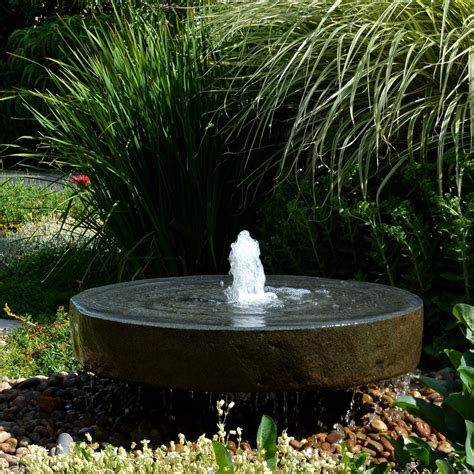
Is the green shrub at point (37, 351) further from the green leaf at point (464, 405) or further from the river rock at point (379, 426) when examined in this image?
the green leaf at point (464, 405)

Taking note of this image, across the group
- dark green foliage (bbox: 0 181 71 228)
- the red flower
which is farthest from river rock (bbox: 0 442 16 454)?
dark green foliage (bbox: 0 181 71 228)

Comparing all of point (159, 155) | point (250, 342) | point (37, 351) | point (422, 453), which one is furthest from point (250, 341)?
→ point (159, 155)

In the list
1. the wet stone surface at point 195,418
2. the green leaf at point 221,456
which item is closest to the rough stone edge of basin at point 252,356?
the wet stone surface at point 195,418

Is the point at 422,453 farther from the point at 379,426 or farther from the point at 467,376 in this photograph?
the point at 379,426

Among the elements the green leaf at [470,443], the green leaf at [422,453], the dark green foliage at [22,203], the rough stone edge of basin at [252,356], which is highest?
the green leaf at [470,443]

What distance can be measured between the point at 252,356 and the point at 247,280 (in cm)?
96

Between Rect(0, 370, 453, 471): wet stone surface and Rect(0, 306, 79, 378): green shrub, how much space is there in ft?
1.76

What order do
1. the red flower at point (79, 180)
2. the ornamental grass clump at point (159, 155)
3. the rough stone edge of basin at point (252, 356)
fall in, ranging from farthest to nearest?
the red flower at point (79, 180) < the ornamental grass clump at point (159, 155) < the rough stone edge of basin at point (252, 356)

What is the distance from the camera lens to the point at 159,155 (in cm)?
592

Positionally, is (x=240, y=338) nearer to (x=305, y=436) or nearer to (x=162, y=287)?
(x=305, y=436)

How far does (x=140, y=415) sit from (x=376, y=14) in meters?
2.71

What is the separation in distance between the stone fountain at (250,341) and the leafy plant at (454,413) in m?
0.80

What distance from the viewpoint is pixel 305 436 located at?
3.98m

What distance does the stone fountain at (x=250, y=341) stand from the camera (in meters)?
3.60
